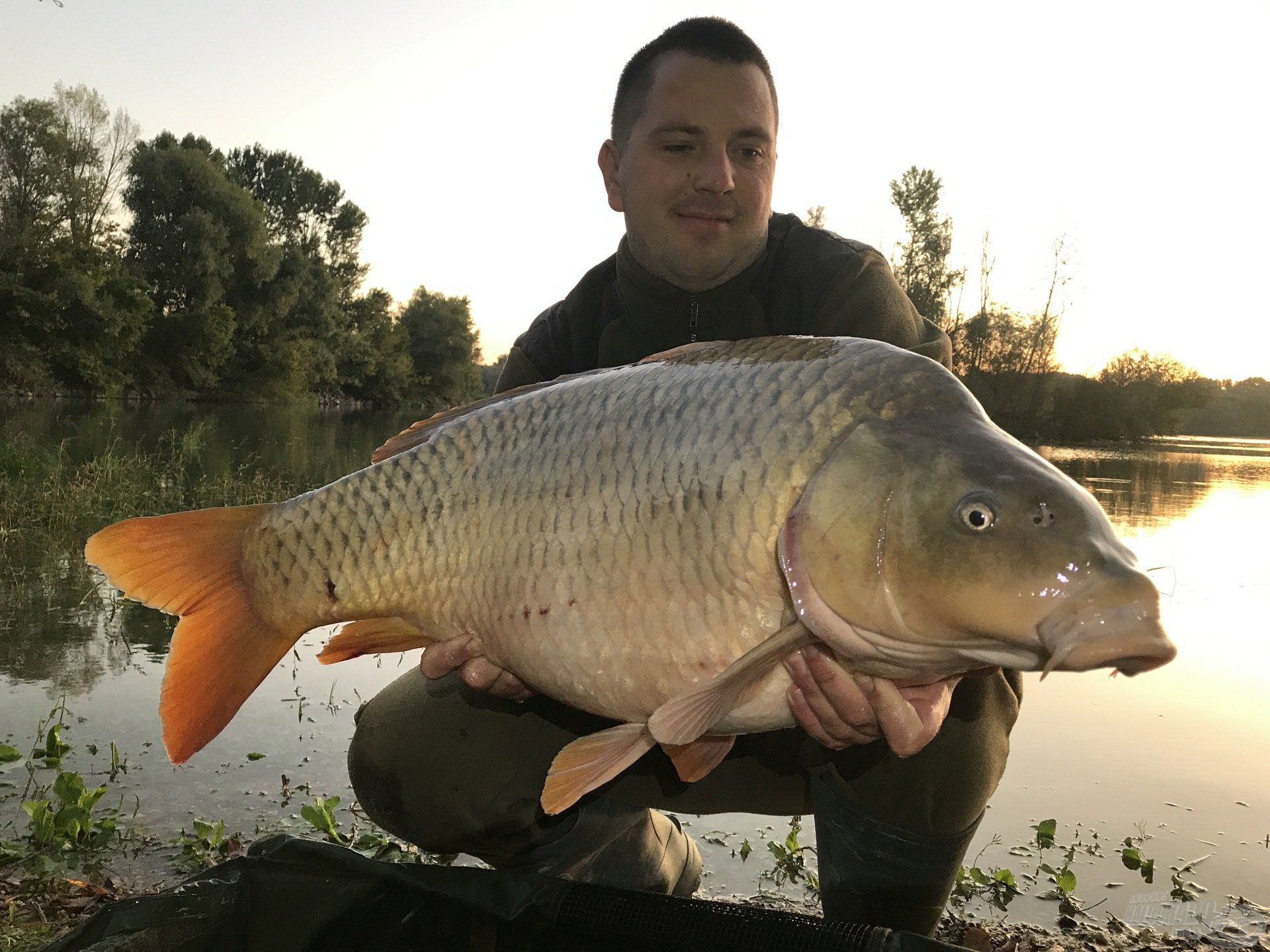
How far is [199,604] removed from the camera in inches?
59.1

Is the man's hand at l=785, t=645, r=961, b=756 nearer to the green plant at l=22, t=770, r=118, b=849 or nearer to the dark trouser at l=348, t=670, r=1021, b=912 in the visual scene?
the dark trouser at l=348, t=670, r=1021, b=912

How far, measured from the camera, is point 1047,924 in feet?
6.22

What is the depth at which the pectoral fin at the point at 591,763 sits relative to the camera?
1.32 metres

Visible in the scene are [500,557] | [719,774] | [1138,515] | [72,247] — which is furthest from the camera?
[72,247]

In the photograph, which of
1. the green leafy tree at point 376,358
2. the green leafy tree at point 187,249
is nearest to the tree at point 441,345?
the green leafy tree at point 376,358

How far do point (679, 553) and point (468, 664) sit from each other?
1.58ft

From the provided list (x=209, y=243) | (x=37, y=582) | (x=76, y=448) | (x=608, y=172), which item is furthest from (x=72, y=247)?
(x=608, y=172)

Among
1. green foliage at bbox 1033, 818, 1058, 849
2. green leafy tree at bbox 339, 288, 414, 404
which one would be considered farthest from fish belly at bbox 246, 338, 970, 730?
green leafy tree at bbox 339, 288, 414, 404

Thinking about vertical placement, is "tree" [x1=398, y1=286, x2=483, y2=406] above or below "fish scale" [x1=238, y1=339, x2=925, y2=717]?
above

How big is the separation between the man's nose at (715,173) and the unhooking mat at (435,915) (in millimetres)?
1440

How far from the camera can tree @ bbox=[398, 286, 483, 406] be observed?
4850cm

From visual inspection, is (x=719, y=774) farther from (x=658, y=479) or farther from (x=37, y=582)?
(x=37, y=582)

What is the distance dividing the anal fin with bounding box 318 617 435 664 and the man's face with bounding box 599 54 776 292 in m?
1.10

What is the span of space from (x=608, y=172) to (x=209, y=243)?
2949cm
